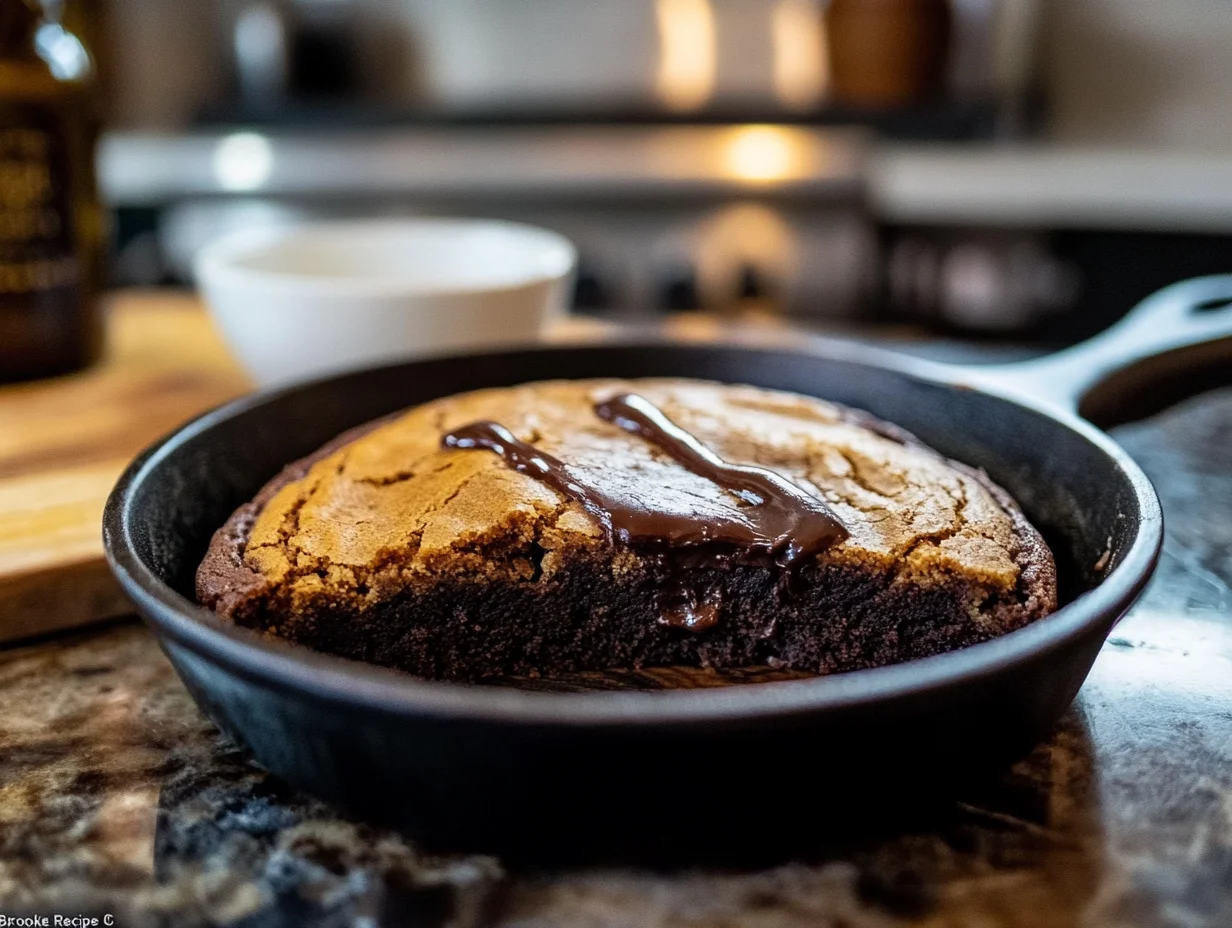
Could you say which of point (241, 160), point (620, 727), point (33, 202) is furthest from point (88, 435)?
point (241, 160)

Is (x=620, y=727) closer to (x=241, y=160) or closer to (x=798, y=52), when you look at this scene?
(x=798, y=52)

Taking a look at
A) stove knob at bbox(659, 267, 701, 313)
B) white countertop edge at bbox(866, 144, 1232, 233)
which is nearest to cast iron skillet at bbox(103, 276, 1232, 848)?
white countertop edge at bbox(866, 144, 1232, 233)

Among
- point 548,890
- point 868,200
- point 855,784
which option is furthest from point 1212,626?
point 868,200

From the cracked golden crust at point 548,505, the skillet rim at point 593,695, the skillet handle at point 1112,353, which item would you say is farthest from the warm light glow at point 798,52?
the skillet rim at point 593,695

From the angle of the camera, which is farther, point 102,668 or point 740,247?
point 740,247

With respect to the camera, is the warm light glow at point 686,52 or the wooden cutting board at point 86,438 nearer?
the wooden cutting board at point 86,438

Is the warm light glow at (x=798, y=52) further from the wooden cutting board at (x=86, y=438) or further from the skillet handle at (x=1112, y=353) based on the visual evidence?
the skillet handle at (x=1112, y=353)

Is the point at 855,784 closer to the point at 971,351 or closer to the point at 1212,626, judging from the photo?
the point at 1212,626

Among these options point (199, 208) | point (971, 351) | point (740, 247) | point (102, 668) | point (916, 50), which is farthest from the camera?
point (199, 208)
